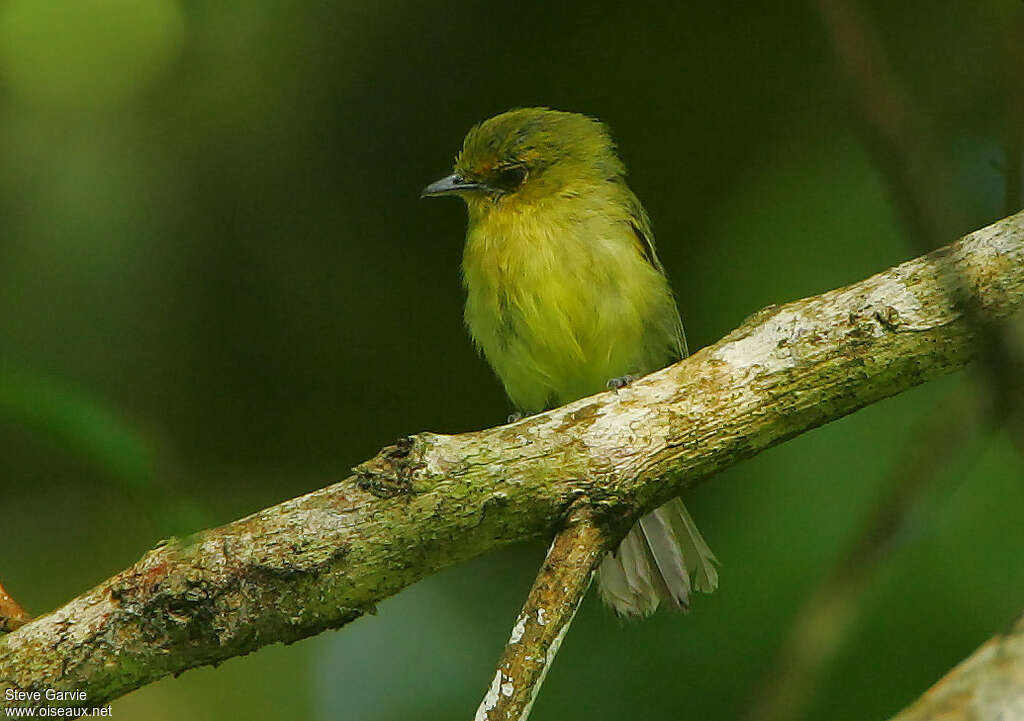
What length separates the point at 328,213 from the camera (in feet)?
16.2

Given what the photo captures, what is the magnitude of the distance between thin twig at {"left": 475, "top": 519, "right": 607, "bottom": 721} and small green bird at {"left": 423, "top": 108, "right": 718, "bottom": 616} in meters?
1.03

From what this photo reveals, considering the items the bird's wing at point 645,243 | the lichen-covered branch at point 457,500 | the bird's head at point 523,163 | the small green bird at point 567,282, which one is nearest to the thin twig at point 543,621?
the lichen-covered branch at point 457,500

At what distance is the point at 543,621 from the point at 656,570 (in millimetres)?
1259

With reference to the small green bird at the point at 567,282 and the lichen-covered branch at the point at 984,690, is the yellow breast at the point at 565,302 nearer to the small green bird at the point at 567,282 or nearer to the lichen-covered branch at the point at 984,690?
the small green bird at the point at 567,282

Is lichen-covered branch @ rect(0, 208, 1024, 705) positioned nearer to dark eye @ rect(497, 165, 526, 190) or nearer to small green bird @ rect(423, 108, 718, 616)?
small green bird @ rect(423, 108, 718, 616)

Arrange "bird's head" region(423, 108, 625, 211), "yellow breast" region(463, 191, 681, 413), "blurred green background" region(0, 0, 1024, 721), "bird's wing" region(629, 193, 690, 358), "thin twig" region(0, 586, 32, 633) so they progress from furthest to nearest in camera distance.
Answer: "blurred green background" region(0, 0, 1024, 721) → "bird's head" region(423, 108, 625, 211) → "bird's wing" region(629, 193, 690, 358) → "yellow breast" region(463, 191, 681, 413) → "thin twig" region(0, 586, 32, 633)

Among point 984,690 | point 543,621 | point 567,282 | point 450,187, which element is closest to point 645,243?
point 567,282

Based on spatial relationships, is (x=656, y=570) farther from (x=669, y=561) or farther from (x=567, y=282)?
(x=567, y=282)

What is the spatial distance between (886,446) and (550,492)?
165 centimetres

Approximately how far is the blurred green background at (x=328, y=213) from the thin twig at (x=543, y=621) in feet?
6.03

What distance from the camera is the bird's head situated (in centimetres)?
425

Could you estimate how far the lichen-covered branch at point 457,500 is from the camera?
2.51 metres

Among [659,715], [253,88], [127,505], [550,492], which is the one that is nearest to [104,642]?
[550,492]

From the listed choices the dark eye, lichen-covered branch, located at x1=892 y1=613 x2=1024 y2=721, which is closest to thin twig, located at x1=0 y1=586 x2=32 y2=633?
lichen-covered branch, located at x1=892 y1=613 x2=1024 y2=721
